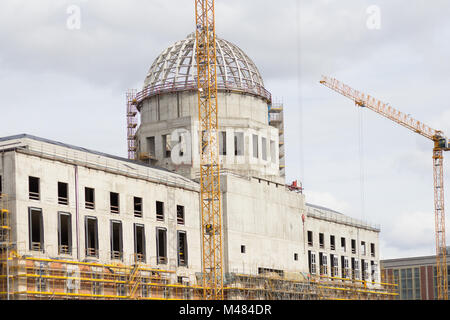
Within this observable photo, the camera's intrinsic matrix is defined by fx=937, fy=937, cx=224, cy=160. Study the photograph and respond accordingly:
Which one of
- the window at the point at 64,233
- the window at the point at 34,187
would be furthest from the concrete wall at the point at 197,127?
the window at the point at 34,187

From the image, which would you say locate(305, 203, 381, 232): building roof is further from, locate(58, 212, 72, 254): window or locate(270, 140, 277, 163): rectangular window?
locate(58, 212, 72, 254): window

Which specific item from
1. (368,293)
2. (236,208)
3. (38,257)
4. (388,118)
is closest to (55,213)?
(38,257)

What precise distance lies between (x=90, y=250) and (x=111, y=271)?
2862 millimetres

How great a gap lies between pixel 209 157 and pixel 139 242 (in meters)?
20.9

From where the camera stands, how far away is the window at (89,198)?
90.1 m

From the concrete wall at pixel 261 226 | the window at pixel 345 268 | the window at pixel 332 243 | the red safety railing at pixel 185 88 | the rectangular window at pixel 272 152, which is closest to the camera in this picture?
the concrete wall at pixel 261 226

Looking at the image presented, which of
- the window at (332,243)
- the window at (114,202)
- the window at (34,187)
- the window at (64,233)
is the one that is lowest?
the window at (332,243)

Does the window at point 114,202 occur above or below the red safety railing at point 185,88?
below

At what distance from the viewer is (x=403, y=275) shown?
19650cm

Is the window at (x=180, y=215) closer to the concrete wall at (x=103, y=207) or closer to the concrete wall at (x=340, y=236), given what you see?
the concrete wall at (x=103, y=207)

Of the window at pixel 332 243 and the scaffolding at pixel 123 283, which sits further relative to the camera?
the window at pixel 332 243

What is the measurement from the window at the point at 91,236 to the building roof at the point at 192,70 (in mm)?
29663

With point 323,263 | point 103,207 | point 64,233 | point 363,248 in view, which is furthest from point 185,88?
point 363,248

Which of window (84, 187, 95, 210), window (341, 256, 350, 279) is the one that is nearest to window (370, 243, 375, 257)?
window (341, 256, 350, 279)
